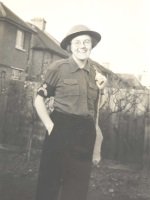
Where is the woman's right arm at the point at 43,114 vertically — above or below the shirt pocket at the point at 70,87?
below

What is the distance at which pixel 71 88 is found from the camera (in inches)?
117

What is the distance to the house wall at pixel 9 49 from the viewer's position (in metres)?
12.3

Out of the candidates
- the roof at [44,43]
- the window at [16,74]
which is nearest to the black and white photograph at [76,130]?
the window at [16,74]

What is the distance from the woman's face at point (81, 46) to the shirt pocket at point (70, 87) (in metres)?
0.21

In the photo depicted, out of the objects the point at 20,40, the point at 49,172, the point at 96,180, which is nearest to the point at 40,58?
the point at 20,40

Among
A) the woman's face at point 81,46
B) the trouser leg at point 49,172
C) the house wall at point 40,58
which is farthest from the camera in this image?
the house wall at point 40,58

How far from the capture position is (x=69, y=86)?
299 cm

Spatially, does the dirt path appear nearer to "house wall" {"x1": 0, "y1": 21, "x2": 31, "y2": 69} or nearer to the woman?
the woman

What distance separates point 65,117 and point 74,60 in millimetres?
480

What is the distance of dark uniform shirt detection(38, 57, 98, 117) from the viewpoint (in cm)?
295

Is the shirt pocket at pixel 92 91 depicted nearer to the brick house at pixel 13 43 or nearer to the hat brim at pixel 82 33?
the hat brim at pixel 82 33

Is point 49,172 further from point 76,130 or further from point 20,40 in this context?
point 20,40

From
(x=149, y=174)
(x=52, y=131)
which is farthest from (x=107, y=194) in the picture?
(x=52, y=131)

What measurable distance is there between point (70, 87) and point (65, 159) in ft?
1.82
